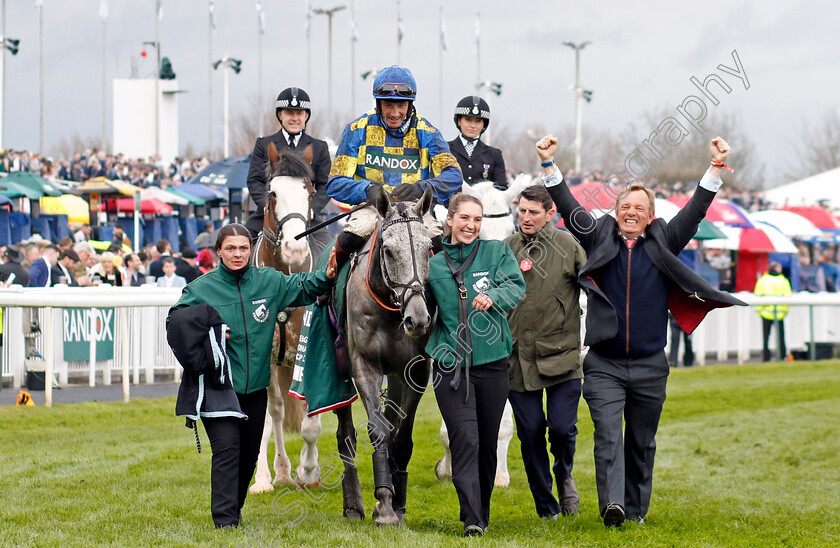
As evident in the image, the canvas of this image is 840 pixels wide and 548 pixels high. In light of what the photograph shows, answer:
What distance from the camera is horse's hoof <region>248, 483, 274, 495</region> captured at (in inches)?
314

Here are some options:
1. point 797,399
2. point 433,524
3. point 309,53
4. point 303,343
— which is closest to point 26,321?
point 303,343

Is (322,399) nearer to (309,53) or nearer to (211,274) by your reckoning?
(211,274)

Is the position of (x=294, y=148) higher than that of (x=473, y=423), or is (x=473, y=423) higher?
(x=294, y=148)

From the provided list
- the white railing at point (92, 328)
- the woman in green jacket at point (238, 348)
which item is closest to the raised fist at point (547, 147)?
the woman in green jacket at point (238, 348)

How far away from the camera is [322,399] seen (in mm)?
6762

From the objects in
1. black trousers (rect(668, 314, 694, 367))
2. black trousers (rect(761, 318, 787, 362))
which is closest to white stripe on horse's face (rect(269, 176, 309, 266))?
black trousers (rect(668, 314, 694, 367))

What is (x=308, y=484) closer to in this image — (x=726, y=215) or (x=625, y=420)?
(x=625, y=420)

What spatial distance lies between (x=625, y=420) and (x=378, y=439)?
58.5 inches

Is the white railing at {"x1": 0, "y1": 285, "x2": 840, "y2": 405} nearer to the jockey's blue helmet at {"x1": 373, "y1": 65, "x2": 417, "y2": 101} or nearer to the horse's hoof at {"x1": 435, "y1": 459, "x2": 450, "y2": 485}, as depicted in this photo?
the horse's hoof at {"x1": 435, "y1": 459, "x2": 450, "y2": 485}

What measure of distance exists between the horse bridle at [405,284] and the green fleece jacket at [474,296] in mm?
209

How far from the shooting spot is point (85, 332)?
12.6m

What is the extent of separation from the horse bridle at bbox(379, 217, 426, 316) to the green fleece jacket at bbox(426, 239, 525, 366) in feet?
0.69

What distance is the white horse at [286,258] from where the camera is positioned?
25.7ft

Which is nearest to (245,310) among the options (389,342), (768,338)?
(389,342)
